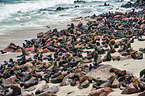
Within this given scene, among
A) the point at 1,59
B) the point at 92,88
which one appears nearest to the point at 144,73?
the point at 92,88

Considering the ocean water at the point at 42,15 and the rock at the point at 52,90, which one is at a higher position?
the ocean water at the point at 42,15

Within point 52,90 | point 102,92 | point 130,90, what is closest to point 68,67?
point 52,90

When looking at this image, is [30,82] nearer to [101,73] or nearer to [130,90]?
[101,73]

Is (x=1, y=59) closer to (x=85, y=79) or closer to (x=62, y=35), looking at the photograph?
(x=62, y=35)

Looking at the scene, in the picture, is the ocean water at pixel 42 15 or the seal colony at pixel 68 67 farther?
the ocean water at pixel 42 15

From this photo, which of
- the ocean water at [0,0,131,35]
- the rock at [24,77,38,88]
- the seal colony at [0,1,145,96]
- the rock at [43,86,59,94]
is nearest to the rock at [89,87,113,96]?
the seal colony at [0,1,145,96]

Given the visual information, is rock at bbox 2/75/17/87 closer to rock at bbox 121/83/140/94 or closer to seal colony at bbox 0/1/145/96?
seal colony at bbox 0/1/145/96

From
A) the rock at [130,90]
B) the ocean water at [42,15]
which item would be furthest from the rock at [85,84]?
the ocean water at [42,15]

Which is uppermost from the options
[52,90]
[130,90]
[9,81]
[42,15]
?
[42,15]

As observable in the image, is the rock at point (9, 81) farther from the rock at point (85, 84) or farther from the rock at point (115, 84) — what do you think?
the rock at point (115, 84)

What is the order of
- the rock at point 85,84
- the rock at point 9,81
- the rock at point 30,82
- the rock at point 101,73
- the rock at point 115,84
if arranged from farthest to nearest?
the rock at point 9,81 → the rock at point 30,82 → the rock at point 101,73 → the rock at point 85,84 → the rock at point 115,84

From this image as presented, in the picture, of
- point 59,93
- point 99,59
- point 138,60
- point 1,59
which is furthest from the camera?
point 1,59

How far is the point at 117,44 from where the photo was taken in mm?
5926

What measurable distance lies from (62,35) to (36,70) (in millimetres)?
3491
